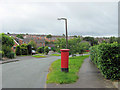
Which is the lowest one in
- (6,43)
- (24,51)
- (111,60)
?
(24,51)

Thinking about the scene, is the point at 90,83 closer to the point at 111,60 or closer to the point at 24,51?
the point at 111,60

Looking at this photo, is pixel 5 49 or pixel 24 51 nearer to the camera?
pixel 5 49

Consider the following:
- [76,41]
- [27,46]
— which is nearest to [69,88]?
[76,41]

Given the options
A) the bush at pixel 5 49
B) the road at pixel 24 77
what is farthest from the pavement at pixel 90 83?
the bush at pixel 5 49

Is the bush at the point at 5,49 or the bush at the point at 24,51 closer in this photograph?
the bush at the point at 5,49

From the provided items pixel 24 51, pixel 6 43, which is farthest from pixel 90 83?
pixel 24 51

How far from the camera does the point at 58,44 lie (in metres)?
26.8

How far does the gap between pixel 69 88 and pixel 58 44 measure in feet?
67.8

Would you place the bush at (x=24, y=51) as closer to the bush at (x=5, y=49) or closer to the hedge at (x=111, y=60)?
the bush at (x=5, y=49)

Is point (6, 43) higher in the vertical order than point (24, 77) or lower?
higher

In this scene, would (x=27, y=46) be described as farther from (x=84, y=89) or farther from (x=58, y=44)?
(x=84, y=89)

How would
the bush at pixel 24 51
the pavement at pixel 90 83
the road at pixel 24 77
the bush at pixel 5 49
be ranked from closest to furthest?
the pavement at pixel 90 83 < the road at pixel 24 77 < the bush at pixel 5 49 < the bush at pixel 24 51

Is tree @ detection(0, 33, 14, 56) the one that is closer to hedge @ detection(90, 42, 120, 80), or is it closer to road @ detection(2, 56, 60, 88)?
road @ detection(2, 56, 60, 88)

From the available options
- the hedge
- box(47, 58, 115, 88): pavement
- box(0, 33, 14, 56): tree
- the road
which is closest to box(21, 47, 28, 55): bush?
box(0, 33, 14, 56): tree
